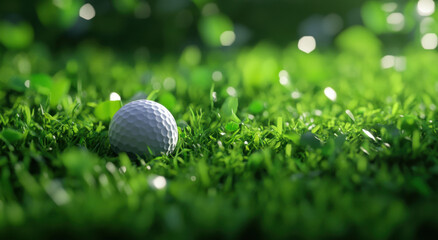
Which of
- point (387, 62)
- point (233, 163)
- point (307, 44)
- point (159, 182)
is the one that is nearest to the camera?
point (159, 182)

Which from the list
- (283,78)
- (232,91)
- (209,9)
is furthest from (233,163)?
(209,9)

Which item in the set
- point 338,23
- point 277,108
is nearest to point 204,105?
point 277,108

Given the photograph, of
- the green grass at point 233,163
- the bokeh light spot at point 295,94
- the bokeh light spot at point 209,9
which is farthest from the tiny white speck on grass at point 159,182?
the bokeh light spot at point 209,9

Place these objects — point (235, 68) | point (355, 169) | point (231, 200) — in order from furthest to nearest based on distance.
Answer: point (235, 68)
point (355, 169)
point (231, 200)

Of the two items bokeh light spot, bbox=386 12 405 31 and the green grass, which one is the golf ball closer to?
the green grass

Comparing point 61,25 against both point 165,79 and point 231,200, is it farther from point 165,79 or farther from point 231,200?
point 231,200

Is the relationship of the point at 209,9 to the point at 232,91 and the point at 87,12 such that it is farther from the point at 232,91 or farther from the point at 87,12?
the point at 232,91

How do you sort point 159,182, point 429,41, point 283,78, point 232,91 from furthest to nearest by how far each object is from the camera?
point 429,41, point 283,78, point 232,91, point 159,182
